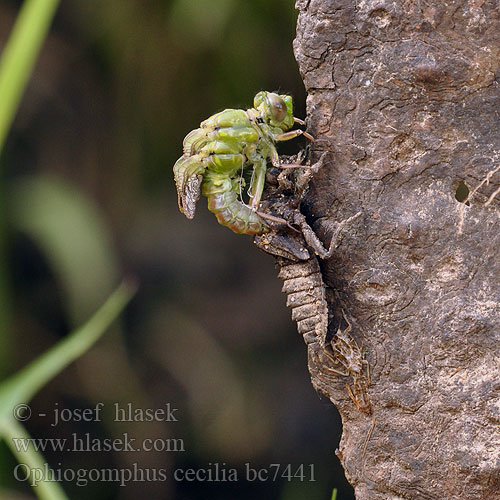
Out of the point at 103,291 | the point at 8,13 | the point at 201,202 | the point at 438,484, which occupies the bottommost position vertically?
the point at 438,484

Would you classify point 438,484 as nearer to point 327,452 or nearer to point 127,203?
point 327,452

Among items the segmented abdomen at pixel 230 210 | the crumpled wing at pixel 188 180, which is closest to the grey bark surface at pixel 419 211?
the segmented abdomen at pixel 230 210

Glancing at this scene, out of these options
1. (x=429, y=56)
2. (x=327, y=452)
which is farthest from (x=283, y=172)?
(x=327, y=452)

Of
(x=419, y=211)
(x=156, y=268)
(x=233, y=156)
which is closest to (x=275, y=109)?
(x=233, y=156)

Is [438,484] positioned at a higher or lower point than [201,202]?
lower

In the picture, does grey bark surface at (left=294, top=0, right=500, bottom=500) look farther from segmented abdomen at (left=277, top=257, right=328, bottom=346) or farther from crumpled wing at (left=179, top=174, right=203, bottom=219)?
crumpled wing at (left=179, top=174, right=203, bottom=219)

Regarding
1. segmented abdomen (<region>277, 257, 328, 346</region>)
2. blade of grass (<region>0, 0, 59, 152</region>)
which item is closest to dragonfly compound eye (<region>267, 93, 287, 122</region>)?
segmented abdomen (<region>277, 257, 328, 346</region>)
